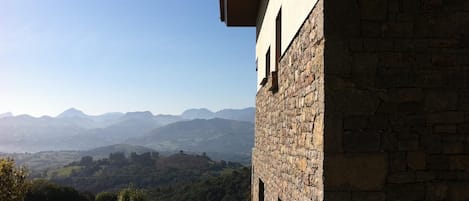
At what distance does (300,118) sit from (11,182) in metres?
16.1

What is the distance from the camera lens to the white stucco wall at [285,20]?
15.1 ft
